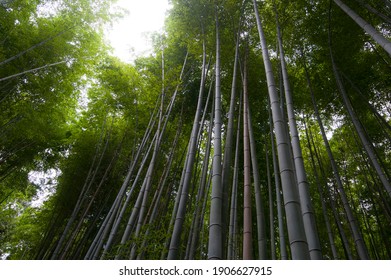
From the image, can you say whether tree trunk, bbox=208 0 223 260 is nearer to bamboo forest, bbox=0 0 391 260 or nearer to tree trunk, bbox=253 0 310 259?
tree trunk, bbox=253 0 310 259

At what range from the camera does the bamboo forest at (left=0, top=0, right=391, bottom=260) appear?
3766 millimetres

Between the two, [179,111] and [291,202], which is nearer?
[291,202]

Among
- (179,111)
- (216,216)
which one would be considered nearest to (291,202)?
(216,216)

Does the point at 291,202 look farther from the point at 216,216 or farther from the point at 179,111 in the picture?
the point at 179,111

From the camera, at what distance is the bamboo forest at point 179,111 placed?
3.77 metres

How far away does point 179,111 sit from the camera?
5.85 meters

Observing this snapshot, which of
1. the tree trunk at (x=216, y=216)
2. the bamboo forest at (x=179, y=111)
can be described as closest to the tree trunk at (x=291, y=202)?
the tree trunk at (x=216, y=216)

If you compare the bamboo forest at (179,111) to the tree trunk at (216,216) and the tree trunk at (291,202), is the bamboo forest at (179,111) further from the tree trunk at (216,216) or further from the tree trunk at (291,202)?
the tree trunk at (291,202)

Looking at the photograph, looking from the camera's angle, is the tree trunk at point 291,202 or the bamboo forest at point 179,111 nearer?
the tree trunk at point 291,202

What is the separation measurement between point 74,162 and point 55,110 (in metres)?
1.30

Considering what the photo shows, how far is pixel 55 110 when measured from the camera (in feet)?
17.4
